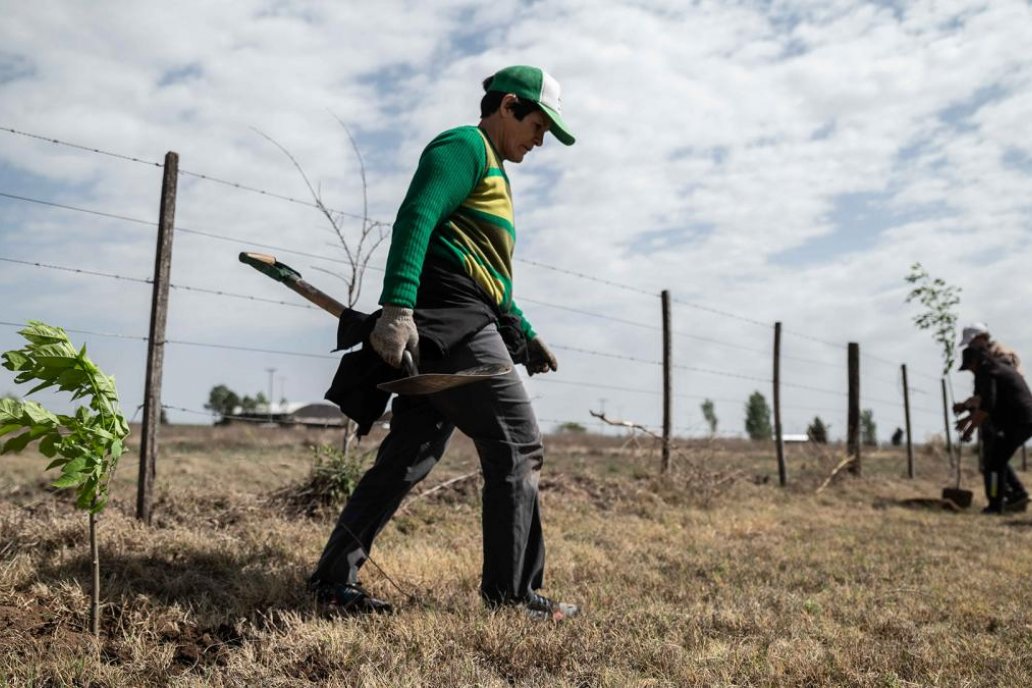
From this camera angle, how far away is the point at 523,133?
11.6 feet

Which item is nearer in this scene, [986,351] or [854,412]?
[986,351]

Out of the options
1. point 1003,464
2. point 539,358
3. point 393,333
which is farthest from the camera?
point 1003,464

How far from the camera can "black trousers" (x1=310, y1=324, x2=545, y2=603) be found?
3.31 m

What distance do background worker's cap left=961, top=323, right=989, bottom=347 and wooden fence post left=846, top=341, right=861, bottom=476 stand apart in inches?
99.8

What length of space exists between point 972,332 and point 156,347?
8.10 meters

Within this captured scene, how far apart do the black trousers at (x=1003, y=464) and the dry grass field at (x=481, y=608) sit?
101 inches

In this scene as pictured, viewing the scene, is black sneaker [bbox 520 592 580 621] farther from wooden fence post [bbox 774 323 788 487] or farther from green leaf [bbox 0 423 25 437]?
wooden fence post [bbox 774 323 788 487]

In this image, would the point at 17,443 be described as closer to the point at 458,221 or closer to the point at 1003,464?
the point at 458,221

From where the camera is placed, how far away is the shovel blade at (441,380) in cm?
305

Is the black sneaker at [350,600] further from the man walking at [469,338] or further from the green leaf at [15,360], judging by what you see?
the green leaf at [15,360]

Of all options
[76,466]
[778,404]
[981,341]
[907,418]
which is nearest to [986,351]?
[981,341]

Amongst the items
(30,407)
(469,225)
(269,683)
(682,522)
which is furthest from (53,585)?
(682,522)

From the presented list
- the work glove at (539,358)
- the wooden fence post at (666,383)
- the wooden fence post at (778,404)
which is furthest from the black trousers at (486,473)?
the wooden fence post at (778,404)

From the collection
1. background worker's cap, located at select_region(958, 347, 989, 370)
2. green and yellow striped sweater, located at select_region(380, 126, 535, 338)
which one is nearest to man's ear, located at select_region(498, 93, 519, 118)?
green and yellow striped sweater, located at select_region(380, 126, 535, 338)
